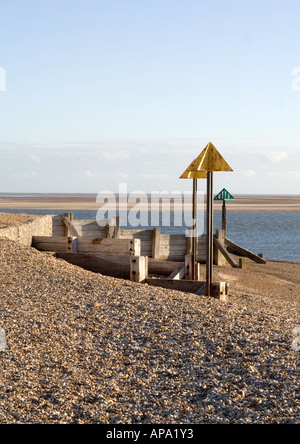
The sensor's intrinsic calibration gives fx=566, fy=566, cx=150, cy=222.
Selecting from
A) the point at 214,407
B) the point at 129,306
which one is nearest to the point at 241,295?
the point at 129,306

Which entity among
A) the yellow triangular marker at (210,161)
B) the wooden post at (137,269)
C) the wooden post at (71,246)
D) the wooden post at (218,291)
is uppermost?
the yellow triangular marker at (210,161)

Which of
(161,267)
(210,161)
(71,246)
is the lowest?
(161,267)

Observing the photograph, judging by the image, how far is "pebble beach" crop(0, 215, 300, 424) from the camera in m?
5.59

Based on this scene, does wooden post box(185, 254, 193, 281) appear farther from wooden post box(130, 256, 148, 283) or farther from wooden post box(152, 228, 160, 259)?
wooden post box(152, 228, 160, 259)

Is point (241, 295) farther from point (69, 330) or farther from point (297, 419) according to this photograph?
point (297, 419)

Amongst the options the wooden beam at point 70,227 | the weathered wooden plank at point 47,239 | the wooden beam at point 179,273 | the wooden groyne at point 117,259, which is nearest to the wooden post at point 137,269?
the wooden groyne at point 117,259

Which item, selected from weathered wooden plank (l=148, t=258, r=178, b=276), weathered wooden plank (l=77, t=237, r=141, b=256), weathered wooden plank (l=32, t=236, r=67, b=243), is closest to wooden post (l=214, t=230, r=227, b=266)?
weathered wooden plank (l=148, t=258, r=178, b=276)

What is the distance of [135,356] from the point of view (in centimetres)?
687

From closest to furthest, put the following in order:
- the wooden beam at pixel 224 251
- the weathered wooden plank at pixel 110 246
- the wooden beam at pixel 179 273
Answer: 1. the wooden beam at pixel 179 273
2. the weathered wooden plank at pixel 110 246
3. the wooden beam at pixel 224 251

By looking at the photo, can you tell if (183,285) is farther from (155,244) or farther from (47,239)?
(155,244)

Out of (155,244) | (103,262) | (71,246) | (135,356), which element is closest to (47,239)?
(71,246)

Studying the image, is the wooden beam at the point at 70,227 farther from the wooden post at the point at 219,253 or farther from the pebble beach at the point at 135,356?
the pebble beach at the point at 135,356

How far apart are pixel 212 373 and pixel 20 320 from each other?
291 centimetres

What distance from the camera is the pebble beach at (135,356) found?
5.59 meters
